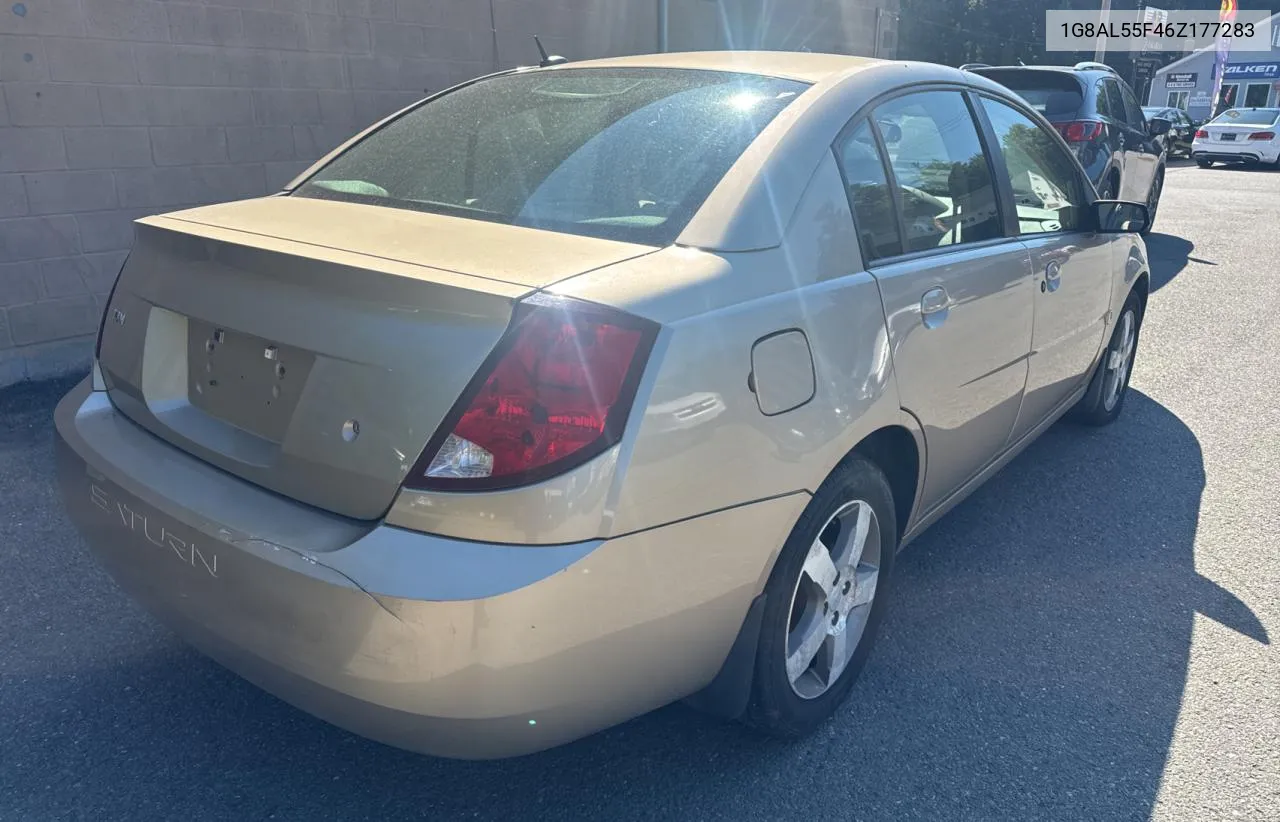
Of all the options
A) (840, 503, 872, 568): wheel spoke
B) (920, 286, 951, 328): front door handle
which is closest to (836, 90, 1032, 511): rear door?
(920, 286, 951, 328): front door handle

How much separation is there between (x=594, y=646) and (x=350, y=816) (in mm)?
827

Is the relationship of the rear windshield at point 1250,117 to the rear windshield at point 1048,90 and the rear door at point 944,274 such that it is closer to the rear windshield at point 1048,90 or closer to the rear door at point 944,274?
the rear windshield at point 1048,90

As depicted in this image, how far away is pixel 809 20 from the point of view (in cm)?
1159

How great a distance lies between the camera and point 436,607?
65.2 inches

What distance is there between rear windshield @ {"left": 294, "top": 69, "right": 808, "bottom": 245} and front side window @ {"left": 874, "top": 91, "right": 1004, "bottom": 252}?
417mm

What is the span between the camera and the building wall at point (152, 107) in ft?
16.6

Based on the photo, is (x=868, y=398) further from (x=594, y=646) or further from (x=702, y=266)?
(x=594, y=646)

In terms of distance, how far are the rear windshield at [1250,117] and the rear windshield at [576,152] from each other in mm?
25953

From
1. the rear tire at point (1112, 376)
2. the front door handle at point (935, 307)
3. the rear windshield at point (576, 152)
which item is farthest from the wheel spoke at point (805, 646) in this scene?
the rear tire at point (1112, 376)

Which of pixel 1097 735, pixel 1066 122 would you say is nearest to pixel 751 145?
pixel 1097 735

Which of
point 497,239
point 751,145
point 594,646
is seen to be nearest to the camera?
point 594,646

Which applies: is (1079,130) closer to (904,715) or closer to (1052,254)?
(1052,254)

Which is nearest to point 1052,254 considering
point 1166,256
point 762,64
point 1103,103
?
point 762,64

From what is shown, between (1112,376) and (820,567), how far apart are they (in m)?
3.04
